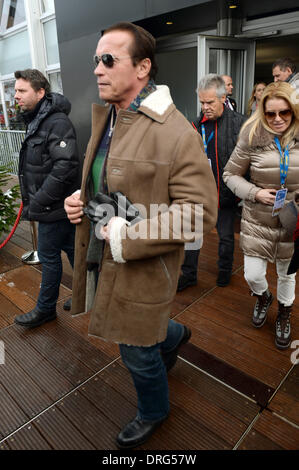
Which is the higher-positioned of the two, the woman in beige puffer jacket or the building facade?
the building facade

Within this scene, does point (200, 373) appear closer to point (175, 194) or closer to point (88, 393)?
point (88, 393)

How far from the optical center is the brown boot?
8.49ft

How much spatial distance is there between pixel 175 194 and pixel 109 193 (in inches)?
11.7

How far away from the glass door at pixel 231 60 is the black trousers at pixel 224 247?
2346 millimetres

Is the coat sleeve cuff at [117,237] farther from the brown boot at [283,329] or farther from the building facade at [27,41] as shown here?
the building facade at [27,41]

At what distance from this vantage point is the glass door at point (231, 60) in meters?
4.54

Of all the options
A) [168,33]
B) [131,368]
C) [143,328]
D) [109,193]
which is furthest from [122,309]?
[168,33]

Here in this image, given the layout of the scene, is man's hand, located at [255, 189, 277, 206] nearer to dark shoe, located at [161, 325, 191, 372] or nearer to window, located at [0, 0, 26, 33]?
dark shoe, located at [161, 325, 191, 372]

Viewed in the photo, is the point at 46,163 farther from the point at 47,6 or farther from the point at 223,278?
the point at 47,6

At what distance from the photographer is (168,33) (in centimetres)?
579

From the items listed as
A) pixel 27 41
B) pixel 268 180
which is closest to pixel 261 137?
pixel 268 180

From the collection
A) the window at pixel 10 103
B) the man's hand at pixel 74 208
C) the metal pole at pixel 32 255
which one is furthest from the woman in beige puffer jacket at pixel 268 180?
the window at pixel 10 103

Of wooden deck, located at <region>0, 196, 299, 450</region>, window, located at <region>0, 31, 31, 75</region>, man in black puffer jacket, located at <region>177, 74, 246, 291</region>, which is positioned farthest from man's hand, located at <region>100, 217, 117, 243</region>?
window, located at <region>0, 31, 31, 75</region>

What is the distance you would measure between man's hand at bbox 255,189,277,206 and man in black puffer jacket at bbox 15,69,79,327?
4.53ft
